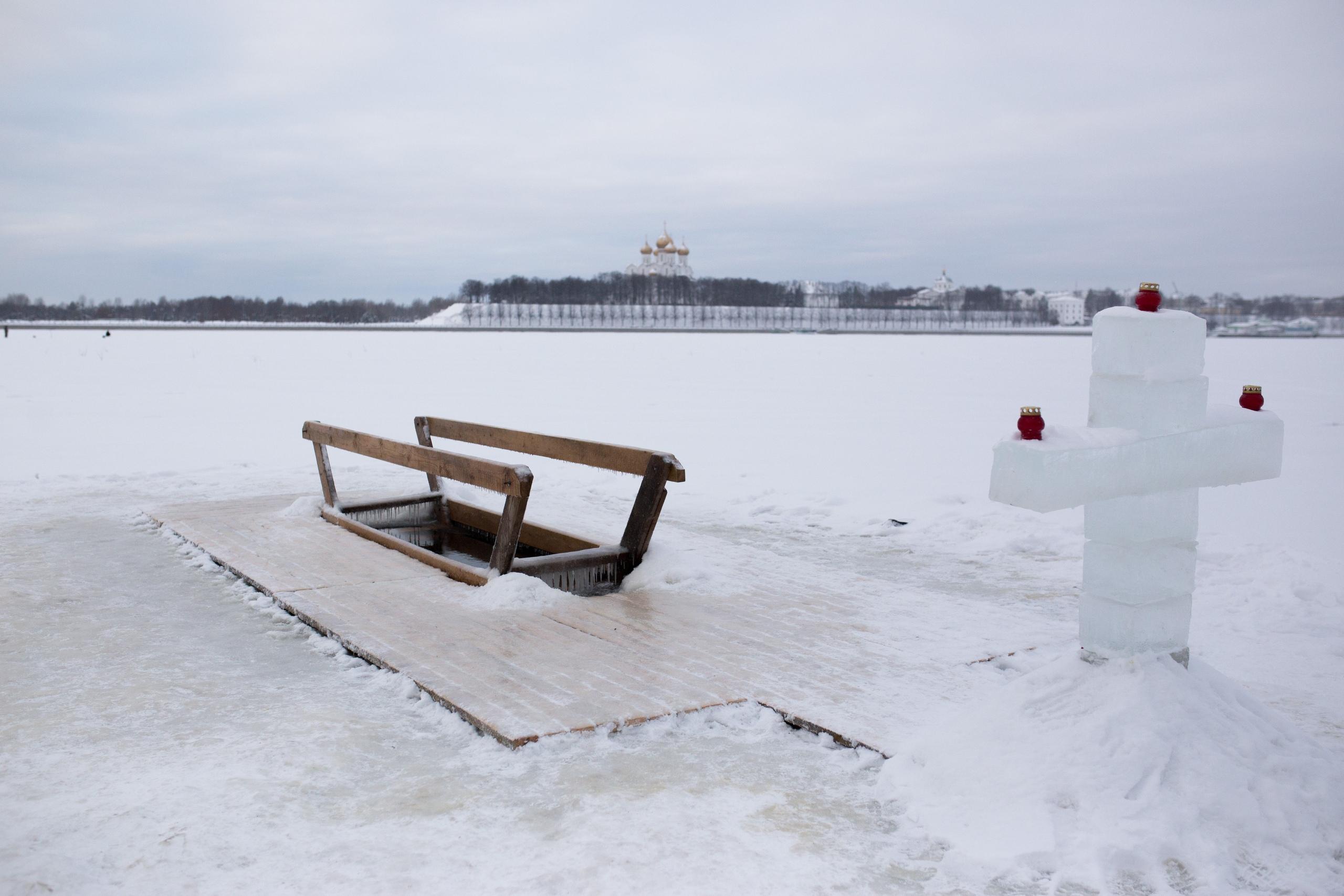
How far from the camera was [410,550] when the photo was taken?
5.96 m

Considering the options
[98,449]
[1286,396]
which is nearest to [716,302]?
[1286,396]

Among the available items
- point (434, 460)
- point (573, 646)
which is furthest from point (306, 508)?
point (573, 646)

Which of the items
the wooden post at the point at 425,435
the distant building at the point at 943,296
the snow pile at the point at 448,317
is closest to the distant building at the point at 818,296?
the distant building at the point at 943,296

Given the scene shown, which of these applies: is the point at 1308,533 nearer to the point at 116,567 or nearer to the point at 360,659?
the point at 360,659

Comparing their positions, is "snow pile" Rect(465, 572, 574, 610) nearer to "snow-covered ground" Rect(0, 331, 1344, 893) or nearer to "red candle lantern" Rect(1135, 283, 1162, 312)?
"snow-covered ground" Rect(0, 331, 1344, 893)

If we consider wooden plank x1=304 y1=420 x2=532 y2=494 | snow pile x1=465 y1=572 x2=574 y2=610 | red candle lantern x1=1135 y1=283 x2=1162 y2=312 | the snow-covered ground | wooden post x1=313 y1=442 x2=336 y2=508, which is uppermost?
red candle lantern x1=1135 y1=283 x2=1162 y2=312

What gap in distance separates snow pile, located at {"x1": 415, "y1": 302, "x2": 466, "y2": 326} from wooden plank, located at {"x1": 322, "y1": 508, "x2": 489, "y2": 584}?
3929 inches

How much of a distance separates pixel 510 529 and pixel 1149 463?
304cm

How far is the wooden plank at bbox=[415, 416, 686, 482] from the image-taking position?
5484 millimetres

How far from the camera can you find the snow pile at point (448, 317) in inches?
4434

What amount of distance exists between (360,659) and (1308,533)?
239 inches

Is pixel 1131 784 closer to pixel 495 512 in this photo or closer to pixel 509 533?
pixel 509 533

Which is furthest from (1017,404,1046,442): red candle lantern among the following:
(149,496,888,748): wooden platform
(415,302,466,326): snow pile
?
(415,302,466,326): snow pile

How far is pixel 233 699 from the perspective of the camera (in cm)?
386
